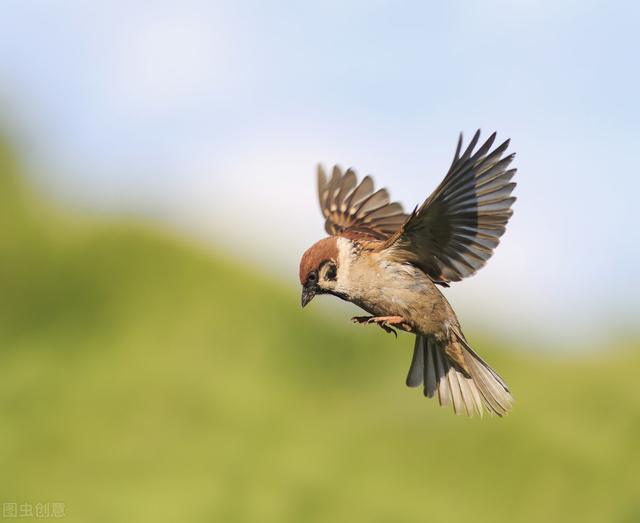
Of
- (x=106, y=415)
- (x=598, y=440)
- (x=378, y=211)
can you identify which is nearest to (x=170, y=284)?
(x=106, y=415)

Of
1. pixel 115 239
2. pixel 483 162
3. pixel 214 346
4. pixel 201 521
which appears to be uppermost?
pixel 483 162

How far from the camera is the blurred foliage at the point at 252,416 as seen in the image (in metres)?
10.5

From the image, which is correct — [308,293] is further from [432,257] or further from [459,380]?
[459,380]

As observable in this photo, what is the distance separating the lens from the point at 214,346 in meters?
11.6

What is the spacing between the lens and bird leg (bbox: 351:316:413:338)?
3.54 m

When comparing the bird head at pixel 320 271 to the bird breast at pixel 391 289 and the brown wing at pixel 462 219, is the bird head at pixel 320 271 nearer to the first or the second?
the bird breast at pixel 391 289

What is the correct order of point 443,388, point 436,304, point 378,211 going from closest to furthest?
point 436,304 < point 443,388 < point 378,211

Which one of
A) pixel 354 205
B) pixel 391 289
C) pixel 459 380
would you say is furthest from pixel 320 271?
pixel 354 205

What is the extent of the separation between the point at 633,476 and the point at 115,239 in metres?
6.58

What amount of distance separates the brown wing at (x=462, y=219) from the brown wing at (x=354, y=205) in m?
1.27

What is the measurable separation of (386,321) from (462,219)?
62 cm

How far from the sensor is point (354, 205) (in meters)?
5.82

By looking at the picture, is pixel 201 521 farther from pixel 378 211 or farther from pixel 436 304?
pixel 436 304

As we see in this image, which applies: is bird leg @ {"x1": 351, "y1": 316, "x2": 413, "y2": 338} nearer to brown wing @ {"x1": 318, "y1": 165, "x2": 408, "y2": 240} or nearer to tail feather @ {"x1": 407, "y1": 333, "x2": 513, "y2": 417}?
tail feather @ {"x1": 407, "y1": 333, "x2": 513, "y2": 417}
